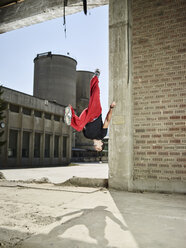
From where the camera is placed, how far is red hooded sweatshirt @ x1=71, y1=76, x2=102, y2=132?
4.86m

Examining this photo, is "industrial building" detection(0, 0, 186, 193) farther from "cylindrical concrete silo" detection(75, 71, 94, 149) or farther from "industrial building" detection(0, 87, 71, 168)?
"cylindrical concrete silo" detection(75, 71, 94, 149)

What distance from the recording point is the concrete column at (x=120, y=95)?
6.48 m

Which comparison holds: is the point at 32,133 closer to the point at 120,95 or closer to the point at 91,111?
the point at 120,95

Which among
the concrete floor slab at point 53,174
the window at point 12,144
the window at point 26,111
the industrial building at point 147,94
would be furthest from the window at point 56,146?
the industrial building at point 147,94

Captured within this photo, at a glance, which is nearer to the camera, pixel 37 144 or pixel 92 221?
pixel 92 221

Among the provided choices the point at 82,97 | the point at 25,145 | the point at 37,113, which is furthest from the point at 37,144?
the point at 82,97

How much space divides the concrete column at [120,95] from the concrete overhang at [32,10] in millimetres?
1096

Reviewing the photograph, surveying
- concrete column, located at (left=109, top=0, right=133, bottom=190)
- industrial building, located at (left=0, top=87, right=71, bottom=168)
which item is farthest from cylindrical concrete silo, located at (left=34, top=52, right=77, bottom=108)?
concrete column, located at (left=109, top=0, right=133, bottom=190)

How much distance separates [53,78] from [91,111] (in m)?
30.4

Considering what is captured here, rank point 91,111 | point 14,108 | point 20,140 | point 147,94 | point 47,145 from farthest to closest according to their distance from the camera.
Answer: point 47,145 < point 20,140 < point 14,108 < point 147,94 < point 91,111

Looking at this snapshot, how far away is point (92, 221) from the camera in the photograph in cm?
348

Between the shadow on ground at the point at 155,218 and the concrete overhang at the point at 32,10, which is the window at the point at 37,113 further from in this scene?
→ the shadow on ground at the point at 155,218

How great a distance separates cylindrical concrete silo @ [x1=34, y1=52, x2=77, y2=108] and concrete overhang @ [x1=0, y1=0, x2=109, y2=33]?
2509cm

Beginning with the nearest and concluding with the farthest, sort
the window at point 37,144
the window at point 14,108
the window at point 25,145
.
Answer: the window at point 14,108 < the window at point 25,145 < the window at point 37,144
